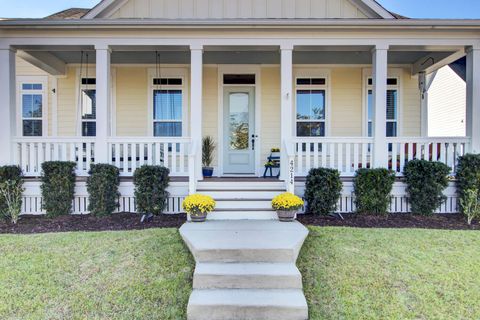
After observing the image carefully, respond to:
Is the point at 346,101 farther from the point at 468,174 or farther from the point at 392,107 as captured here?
the point at 468,174

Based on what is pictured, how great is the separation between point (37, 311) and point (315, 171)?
453 cm

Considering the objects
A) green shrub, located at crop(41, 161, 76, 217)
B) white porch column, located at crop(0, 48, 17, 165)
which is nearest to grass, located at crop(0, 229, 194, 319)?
green shrub, located at crop(41, 161, 76, 217)

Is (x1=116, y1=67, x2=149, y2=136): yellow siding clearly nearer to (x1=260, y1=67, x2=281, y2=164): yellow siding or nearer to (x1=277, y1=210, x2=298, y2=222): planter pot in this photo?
(x1=260, y1=67, x2=281, y2=164): yellow siding

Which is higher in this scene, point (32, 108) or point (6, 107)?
point (32, 108)

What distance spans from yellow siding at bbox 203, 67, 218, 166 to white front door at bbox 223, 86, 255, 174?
237 millimetres

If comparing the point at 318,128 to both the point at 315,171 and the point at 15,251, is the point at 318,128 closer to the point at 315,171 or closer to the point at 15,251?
the point at 315,171

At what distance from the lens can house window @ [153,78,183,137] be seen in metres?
8.48

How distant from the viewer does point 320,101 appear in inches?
336

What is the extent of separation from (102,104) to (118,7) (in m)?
2.68

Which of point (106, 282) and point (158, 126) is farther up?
point (158, 126)

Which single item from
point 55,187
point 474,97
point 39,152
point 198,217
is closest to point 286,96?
point 198,217

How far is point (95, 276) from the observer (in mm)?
3670

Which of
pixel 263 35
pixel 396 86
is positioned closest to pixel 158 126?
pixel 263 35

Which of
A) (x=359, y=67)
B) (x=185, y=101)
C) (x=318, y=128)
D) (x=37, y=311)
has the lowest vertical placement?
(x=37, y=311)
